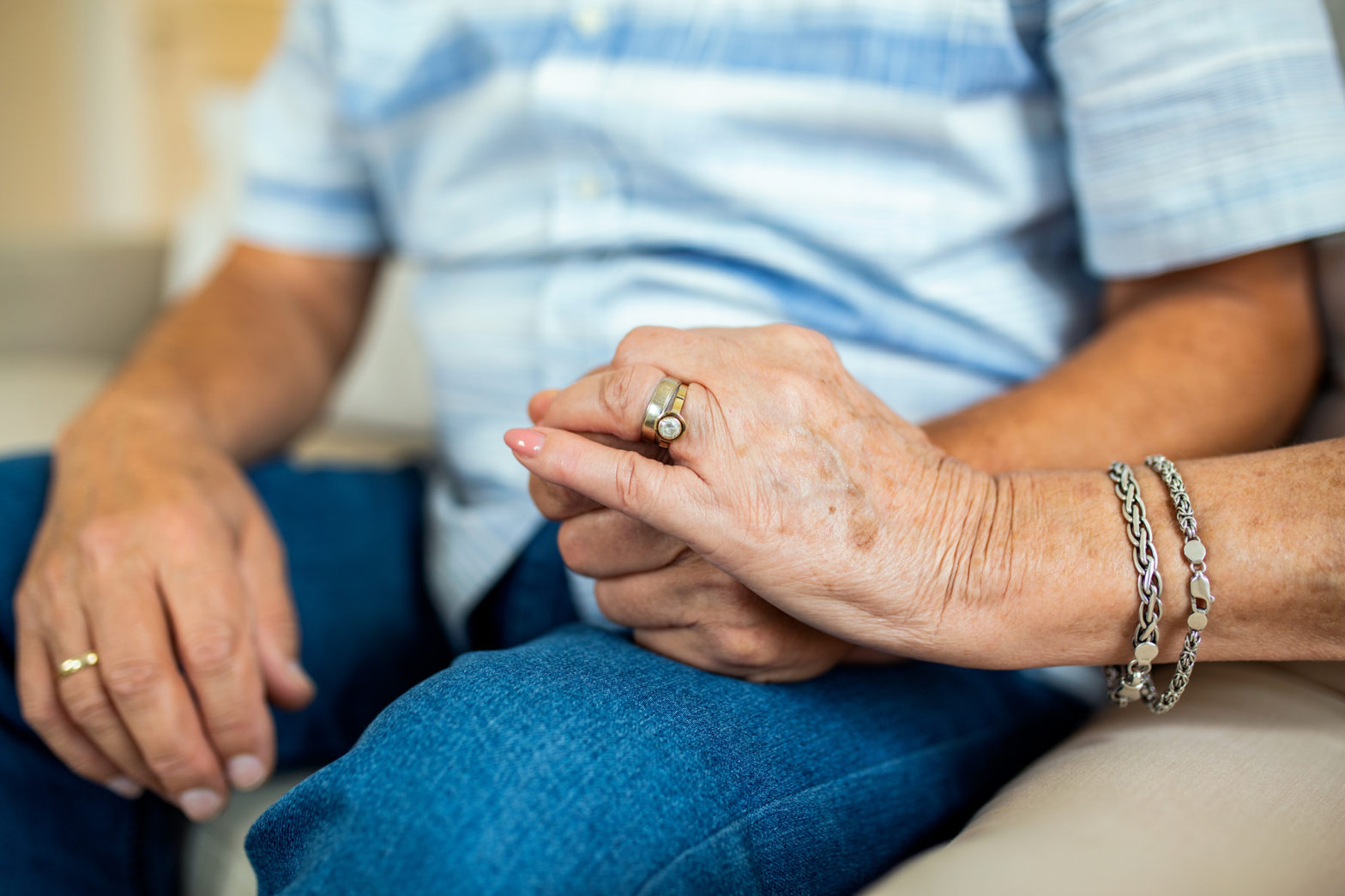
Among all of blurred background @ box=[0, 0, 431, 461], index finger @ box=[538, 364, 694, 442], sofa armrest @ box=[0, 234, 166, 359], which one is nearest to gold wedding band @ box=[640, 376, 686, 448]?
index finger @ box=[538, 364, 694, 442]

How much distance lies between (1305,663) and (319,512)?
69 centimetres

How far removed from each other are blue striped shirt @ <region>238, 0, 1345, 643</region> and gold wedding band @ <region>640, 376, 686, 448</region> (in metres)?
0.23

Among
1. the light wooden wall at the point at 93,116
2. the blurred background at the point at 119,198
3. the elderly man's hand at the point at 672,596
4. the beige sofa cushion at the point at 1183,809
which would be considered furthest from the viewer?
the light wooden wall at the point at 93,116

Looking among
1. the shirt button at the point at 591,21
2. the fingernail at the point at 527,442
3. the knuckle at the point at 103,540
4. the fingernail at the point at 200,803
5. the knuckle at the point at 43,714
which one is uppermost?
the shirt button at the point at 591,21

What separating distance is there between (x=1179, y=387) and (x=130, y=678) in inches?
24.5

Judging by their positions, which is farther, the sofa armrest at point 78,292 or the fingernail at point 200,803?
the sofa armrest at point 78,292

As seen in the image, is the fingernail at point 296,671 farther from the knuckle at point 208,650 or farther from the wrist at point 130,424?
the wrist at point 130,424

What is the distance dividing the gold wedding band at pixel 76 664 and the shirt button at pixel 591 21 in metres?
0.50

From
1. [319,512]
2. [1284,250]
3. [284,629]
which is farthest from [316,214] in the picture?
[1284,250]

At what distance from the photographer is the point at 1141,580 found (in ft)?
1.32

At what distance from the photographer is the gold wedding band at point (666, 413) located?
1.25 feet

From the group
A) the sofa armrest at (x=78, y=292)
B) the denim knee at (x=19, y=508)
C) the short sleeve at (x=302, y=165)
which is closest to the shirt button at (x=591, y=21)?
the short sleeve at (x=302, y=165)

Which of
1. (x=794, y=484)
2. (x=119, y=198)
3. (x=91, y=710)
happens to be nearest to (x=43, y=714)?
(x=91, y=710)

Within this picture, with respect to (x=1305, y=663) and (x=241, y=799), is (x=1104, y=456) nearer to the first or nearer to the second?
(x=1305, y=663)
